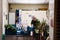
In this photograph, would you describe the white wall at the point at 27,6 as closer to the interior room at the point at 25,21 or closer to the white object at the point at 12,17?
the interior room at the point at 25,21

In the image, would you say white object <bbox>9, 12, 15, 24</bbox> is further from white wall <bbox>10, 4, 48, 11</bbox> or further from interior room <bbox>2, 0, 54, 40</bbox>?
white wall <bbox>10, 4, 48, 11</bbox>

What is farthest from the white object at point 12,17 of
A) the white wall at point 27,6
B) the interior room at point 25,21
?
the white wall at point 27,6

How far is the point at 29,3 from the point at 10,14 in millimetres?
1343

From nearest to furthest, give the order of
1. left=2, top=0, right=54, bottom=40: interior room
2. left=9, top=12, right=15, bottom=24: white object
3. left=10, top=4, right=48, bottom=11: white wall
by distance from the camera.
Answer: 1. left=2, top=0, right=54, bottom=40: interior room
2. left=9, top=12, right=15, bottom=24: white object
3. left=10, top=4, right=48, bottom=11: white wall

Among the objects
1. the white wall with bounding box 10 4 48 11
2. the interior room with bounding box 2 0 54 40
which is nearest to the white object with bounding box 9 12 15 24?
the interior room with bounding box 2 0 54 40

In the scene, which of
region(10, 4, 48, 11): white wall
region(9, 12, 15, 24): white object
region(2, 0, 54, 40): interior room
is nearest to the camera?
region(2, 0, 54, 40): interior room

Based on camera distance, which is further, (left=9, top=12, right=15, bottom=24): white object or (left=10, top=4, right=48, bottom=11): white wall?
(left=10, top=4, right=48, bottom=11): white wall

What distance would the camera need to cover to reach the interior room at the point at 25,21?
3.83 metres

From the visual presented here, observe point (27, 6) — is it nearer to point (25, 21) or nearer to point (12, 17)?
point (12, 17)

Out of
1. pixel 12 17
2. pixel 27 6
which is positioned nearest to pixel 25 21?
pixel 12 17

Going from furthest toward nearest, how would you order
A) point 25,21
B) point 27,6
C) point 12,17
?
point 27,6 → point 12,17 → point 25,21

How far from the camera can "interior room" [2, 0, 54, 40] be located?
151 inches

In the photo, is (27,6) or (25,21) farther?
(27,6)

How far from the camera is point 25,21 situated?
6.93 m
